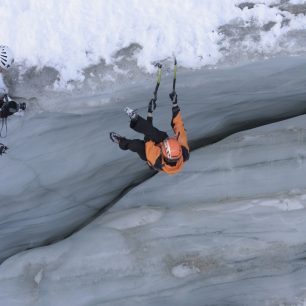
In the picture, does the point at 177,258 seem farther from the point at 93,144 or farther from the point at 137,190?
the point at 93,144

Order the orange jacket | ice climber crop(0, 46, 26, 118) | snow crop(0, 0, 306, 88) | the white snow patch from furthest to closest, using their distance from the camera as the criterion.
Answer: the white snow patch < snow crop(0, 0, 306, 88) < the orange jacket < ice climber crop(0, 46, 26, 118)

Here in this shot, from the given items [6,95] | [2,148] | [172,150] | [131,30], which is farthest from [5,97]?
[172,150]

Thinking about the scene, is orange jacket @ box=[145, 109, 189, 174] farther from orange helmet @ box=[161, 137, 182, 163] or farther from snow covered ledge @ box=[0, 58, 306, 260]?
snow covered ledge @ box=[0, 58, 306, 260]

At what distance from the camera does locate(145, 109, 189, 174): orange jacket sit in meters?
3.43

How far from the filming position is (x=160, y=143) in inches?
139

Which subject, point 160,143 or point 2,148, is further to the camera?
point 2,148

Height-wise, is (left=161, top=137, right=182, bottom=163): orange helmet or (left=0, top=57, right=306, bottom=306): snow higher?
(left=161, top=137, right=182, bottom=163): orange helmet

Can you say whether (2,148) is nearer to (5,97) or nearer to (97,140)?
(5,97)

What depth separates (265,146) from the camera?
427 centimetres

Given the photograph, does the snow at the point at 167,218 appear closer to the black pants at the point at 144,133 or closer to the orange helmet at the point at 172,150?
the black pants at the point at 144,133

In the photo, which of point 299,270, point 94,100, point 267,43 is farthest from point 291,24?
point 299,270

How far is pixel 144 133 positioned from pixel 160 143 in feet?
0.56

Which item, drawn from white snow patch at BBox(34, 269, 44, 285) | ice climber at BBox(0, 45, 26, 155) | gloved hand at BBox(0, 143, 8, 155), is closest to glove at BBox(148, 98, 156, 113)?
ice climber at BBox(0, 45, 26, 155)

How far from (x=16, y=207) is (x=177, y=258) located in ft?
6.31
